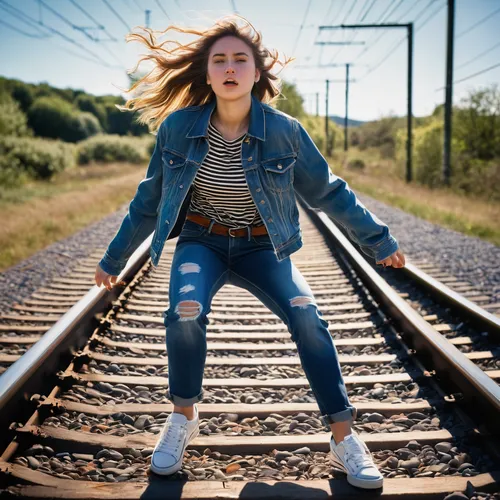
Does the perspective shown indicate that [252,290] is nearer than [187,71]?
Yes

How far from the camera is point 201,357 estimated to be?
7.14 ft

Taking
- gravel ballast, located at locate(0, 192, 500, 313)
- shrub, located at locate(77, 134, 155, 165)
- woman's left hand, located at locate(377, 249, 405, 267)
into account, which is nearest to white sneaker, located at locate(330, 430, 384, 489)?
woman's left hand, located at locate(377, 249, 405, 267)

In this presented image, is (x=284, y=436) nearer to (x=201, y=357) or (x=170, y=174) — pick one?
(x=201, y=357)

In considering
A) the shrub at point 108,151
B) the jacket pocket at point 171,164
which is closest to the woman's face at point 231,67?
the jacket pocket at point 171,164

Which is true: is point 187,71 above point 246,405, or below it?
above

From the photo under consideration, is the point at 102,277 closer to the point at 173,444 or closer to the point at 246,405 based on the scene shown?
the point at 173,444

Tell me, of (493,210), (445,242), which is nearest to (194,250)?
(445,242)

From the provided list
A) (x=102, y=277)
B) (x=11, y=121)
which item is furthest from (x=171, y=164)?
(x=11, y=121)

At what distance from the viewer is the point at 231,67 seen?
2.29 metres

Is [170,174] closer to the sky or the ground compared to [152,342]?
closer to the sky

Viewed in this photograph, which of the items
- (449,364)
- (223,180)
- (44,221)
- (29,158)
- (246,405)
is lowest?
(246,405)

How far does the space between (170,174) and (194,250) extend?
35cm

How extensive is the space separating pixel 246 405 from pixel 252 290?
711 mm

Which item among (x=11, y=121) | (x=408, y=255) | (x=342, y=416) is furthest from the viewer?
(x=11, y=121)
